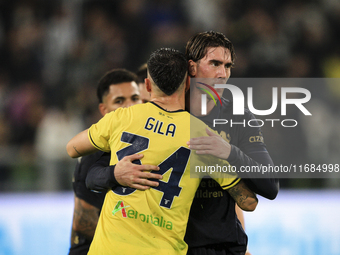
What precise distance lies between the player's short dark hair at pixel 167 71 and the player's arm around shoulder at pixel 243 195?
0.77 meters

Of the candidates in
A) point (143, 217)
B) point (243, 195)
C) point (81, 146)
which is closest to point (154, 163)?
point (143, 217)

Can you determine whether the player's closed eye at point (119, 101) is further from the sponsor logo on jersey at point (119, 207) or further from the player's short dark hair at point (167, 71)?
the sponsor logo on jersey at point (119, 207)

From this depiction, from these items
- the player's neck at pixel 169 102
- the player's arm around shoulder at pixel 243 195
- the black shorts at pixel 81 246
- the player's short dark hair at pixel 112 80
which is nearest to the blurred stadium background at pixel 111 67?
the black shorts at pixel 81 246

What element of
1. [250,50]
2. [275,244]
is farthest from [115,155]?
[250,50]

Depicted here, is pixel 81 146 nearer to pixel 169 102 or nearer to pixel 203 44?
pixel 169 102

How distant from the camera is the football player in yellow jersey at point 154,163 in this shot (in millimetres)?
2404

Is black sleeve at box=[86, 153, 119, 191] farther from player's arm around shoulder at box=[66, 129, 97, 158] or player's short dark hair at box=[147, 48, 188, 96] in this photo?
player's short dark hair at box=[147, 48, 188, 96]

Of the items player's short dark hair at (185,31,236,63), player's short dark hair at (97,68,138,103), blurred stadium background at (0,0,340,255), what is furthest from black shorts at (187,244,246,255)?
blurred stadium background at (0,0,340,255)

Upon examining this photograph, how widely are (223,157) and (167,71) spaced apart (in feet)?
2.15

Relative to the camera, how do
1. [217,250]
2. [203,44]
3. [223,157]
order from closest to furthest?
[223,157] < [217,250] < [203,44]

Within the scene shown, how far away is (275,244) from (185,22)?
7.63 meters

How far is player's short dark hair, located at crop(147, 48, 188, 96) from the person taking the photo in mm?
2549

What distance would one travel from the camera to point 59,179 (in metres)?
8.37

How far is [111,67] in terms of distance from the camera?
34.4 ft
